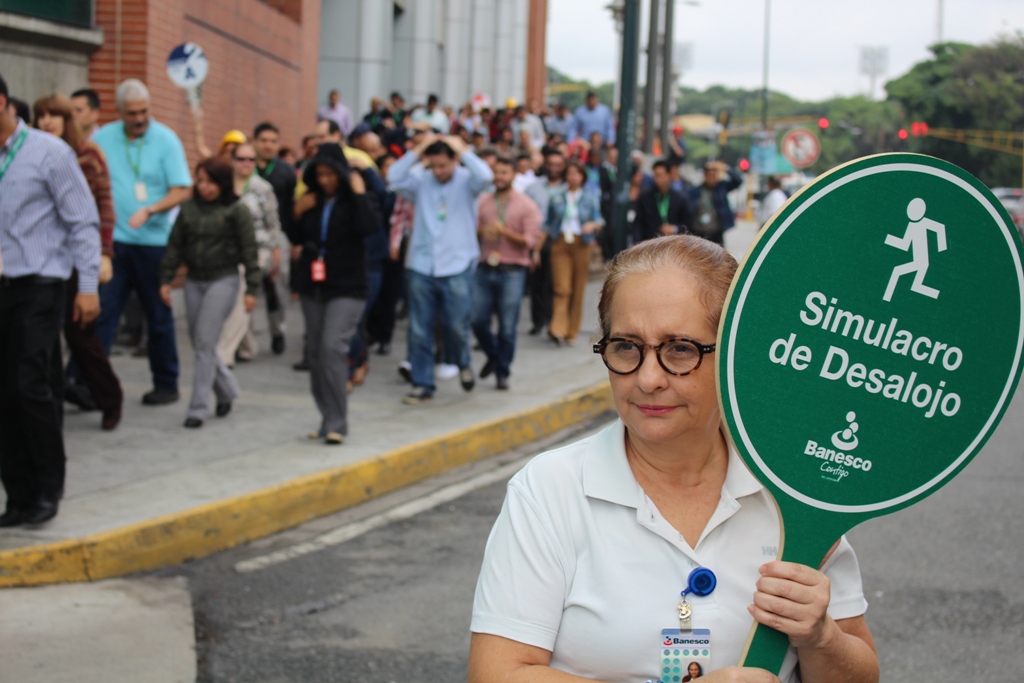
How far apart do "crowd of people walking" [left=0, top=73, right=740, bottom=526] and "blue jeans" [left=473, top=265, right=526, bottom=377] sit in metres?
0.01

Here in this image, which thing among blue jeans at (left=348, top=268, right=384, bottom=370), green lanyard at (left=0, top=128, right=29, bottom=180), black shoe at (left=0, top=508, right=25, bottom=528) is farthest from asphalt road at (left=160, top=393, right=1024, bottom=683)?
blue jeans at (left=348, top=268, right=384, bottom=370)

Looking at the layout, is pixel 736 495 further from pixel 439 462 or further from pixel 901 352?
pixel 439 462

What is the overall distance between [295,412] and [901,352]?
7.66 metres

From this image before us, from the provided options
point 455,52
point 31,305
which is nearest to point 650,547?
point 31,305

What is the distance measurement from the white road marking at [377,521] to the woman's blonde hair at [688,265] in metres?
4.20

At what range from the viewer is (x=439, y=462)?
818 centimetres

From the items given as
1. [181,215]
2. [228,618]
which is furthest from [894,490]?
[181,215]

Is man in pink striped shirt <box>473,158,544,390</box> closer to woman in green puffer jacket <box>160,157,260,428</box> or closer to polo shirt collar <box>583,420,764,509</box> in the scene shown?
woman in green puffer jacket <box>160,157,260,428</box>

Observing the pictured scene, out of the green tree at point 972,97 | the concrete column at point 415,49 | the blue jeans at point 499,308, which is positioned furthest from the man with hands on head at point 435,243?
the green tree at point 972,97

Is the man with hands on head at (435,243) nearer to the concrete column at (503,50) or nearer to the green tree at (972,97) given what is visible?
the concrete column at (503,50)

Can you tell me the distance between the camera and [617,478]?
2062 millimetres

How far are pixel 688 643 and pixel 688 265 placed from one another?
1.96ft

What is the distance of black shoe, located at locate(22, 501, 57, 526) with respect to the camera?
5832mm

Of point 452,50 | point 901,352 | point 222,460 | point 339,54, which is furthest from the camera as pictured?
point 452,50
